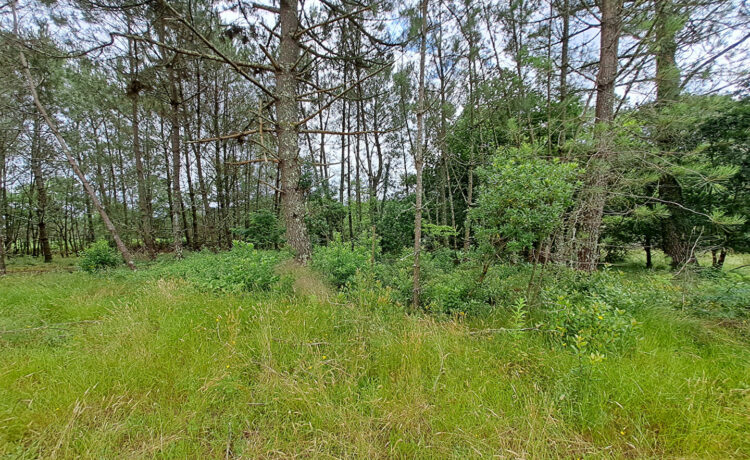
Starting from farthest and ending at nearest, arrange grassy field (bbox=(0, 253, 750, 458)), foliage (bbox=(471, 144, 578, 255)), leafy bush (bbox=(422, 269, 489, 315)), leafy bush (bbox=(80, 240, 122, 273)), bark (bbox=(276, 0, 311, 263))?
leafy bush (bbox=(80, 240, 122, 273))
bark (bbox=(276, 0, 311, 263))
leafy bush (bbox=(422, 269, 489, 315))
foliage (bbox=(471, 144, 578, 255))
grassy field (bbox=(0, 253, 750, 458))

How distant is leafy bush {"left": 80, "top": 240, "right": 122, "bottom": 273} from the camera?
6891 mm

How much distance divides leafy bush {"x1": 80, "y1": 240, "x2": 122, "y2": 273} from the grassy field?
608 cm

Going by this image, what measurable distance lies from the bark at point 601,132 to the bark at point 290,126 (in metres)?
4.74

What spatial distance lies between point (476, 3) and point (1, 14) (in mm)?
10978

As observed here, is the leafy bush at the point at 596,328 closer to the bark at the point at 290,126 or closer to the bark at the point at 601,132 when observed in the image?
the bark at the point at 601,132

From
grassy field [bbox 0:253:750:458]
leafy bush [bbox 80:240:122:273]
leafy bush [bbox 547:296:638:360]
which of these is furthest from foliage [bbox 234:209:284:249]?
leafy bush [bbox 547:296:638:360]

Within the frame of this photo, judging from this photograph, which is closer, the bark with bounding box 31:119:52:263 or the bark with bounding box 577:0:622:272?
the bark with bounding box 577:0:622:272

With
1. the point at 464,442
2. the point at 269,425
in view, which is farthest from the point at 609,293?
the point at 269,425

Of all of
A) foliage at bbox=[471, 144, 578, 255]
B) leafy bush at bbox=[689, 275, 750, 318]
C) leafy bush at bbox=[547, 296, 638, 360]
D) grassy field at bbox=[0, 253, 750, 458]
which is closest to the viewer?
grassy field at bbox=[0, 253, 750, 458]

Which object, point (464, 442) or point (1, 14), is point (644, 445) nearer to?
point (464, 442)

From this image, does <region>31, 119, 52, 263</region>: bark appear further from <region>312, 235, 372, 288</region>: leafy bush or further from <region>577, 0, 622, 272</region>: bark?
<region>577, 0, 622, 272</region>: bark

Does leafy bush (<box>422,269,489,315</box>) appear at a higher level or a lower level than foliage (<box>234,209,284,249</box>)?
lower

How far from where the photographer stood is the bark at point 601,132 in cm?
320

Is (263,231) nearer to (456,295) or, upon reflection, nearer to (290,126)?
(290,126)
